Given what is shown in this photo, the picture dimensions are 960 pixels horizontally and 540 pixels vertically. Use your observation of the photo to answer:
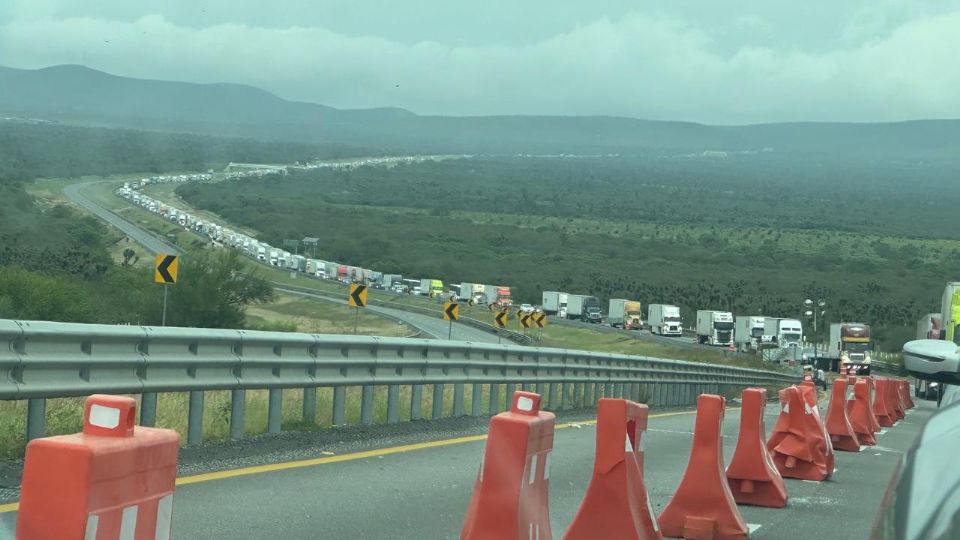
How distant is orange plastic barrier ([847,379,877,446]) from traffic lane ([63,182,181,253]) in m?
37.2

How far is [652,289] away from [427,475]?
109 meters

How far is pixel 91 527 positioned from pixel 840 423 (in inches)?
602

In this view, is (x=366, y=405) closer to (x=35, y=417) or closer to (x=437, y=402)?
(x=437, y=402)

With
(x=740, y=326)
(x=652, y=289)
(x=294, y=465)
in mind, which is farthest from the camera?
(x=652, y=289)

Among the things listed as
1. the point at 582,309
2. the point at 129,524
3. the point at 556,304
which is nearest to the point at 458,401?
the point at 129,524

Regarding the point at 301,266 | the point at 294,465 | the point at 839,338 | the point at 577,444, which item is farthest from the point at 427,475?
the point at 839,338

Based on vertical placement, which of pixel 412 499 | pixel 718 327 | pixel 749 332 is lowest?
pixel 412 499

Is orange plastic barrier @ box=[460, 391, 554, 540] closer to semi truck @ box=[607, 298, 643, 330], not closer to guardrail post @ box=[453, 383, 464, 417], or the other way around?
guardrail post @ box=[453, 383, 464, 417]

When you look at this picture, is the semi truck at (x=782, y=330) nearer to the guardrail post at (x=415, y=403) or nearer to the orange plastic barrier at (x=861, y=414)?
the orange plastic barrier at (x=861, y=414)

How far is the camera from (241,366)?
42.4 ft

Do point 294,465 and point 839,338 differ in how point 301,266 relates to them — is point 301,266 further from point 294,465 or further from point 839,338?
point 294,465

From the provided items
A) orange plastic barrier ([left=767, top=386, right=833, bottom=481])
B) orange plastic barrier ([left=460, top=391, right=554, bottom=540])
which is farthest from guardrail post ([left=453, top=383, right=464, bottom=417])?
orange plastic barrier ([left=460, top=391, right=554, bottom=540])

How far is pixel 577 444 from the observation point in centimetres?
1628

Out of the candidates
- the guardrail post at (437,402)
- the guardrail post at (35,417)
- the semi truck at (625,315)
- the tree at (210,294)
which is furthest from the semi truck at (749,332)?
the guardrail post at (35,417)
